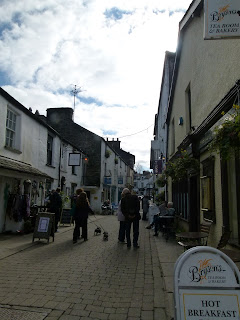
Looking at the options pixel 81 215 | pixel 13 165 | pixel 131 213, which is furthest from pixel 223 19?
pixel 13 165

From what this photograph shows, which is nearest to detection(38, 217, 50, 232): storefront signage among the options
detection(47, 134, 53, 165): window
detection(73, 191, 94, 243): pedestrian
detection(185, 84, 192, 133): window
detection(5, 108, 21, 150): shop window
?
detection(73, 191, 94, 243): pedestrian

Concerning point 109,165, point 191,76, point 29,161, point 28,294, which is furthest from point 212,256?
point 109,165

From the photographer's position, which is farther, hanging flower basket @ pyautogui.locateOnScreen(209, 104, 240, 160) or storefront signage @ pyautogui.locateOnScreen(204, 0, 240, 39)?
storefront signage @ pyautogui.locateOnScreen(204, 0, 240, 39)

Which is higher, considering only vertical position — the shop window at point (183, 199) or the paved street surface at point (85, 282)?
the shop window at point (183, 199)

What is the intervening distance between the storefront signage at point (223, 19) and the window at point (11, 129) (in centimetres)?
916

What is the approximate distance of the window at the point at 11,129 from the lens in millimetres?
11416

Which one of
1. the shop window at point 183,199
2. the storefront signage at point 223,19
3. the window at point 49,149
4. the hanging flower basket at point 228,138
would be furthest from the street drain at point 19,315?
the window at point 49,149

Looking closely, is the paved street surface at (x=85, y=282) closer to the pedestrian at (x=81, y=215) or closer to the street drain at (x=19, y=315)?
the street drain at (x=19, y=315)

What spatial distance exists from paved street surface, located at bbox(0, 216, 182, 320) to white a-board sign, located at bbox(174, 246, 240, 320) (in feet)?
4.00

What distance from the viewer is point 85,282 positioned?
5117 mm

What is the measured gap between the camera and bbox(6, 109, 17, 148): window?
449 inches

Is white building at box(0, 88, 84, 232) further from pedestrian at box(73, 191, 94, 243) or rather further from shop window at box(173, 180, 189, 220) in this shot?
shop window at box(173, 180, 189, 220)

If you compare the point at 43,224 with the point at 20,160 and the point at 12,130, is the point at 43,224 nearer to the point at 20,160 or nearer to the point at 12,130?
the point at 20,160

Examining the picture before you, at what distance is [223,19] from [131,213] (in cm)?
594
